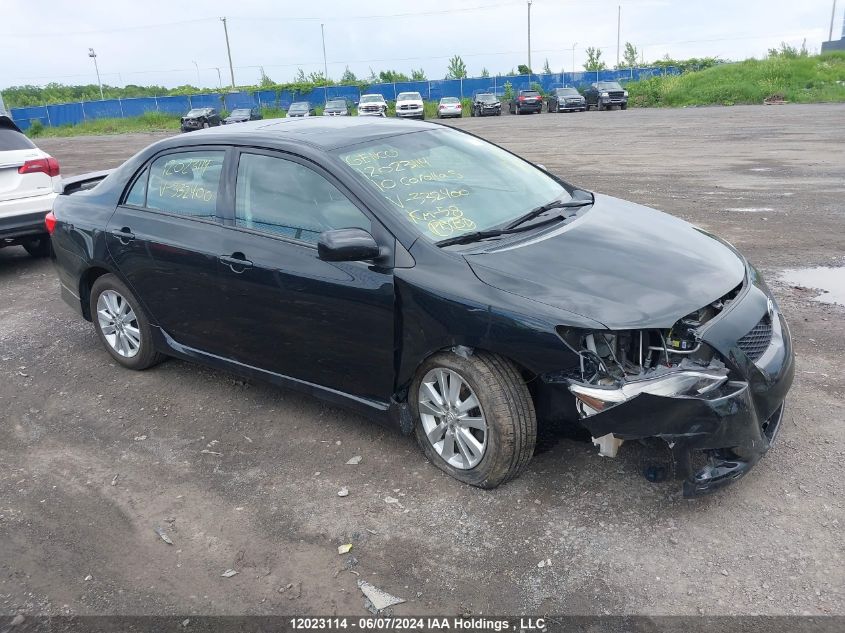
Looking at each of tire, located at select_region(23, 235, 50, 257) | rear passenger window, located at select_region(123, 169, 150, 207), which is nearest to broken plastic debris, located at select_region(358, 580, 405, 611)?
rear passenger window, located at select_region(123, 169, 150, 207)

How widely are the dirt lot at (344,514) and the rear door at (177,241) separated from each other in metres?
0.62

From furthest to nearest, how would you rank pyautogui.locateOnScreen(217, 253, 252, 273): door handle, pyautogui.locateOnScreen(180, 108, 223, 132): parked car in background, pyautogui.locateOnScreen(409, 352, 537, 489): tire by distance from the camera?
1. pyautogui.locateOnScreen(180, 108, 223, 132): parked car in background
2. pyautogui.locateOnScreen(217, 253, 252, 273): door handle
3. pyautogui.locateOnScreen(409, 352, 537, 489): tire

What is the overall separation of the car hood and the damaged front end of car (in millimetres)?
93

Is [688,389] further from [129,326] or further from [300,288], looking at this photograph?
[129,326]

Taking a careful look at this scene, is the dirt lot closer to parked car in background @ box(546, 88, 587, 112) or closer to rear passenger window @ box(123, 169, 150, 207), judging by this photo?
rear passenger window @ box(123, 169, 150, 207)

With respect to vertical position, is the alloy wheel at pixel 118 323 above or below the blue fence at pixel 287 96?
below

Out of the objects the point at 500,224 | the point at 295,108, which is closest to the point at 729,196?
the point at 500,224

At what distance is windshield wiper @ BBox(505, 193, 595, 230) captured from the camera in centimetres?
409

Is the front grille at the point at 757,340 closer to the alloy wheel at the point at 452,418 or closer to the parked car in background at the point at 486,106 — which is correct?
the alloy wheel at the point at 452,418

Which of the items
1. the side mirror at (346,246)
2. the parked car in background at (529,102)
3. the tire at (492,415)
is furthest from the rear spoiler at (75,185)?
the parked car in background at (529,102)

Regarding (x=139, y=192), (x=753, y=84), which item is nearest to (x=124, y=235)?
(x=139, y=192)

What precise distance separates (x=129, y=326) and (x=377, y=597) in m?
3.24

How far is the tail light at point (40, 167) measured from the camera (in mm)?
8133

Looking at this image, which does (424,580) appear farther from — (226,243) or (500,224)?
(226,243)
